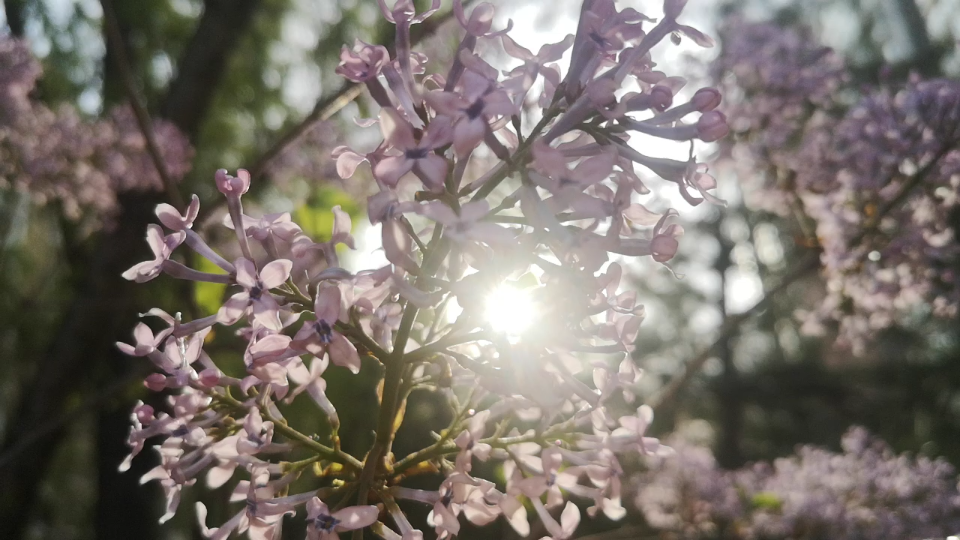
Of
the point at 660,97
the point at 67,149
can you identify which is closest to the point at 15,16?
the point at 67,149

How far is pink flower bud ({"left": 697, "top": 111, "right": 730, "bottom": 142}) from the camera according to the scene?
0.86 metres

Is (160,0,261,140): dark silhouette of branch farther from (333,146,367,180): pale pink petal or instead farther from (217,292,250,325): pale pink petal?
(217,292,250,325): pale pink petal

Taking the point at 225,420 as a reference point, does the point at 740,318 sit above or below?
above

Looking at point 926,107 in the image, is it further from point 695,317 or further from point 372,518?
point 695,317

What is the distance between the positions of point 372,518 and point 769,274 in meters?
15.2

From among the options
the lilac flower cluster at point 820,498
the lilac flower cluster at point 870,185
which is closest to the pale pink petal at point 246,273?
the lilac flower cluster at point 870,185

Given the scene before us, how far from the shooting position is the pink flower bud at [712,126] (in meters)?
0.86

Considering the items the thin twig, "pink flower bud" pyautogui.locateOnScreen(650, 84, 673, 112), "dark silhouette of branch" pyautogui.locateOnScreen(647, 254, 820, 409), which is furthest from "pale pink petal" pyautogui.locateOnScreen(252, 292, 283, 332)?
"dark silhouette of branch" pyautogui.locateOnScreen(647, 254, 820, 409)

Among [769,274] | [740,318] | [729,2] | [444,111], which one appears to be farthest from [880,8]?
[444,111]

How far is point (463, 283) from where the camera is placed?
30.9 inches

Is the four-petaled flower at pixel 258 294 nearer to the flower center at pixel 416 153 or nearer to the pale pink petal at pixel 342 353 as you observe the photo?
the pale pink petal at pixel 342 353

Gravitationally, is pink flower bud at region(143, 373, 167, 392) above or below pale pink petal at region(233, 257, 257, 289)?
below

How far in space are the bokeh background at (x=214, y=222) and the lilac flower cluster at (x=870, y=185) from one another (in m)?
0.18

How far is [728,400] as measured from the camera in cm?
1470
